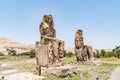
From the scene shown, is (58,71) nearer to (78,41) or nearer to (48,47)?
(48,47)

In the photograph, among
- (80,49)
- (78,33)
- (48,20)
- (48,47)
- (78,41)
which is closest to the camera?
(48,47)

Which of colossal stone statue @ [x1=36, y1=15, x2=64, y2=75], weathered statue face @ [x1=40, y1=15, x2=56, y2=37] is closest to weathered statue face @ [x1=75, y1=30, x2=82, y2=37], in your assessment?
colossal stone statue @ [x1=36, y1=15, x2=64, y2=75]

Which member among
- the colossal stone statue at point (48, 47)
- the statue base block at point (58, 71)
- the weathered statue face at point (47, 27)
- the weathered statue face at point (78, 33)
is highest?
the weathered statue face at point (78, 33)

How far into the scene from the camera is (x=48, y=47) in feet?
75.6

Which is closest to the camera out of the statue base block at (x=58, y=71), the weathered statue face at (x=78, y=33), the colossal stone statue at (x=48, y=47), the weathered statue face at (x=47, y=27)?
the statue base block at (x=58, y=71)

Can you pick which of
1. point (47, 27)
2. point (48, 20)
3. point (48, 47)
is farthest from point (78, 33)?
point (48, 47)

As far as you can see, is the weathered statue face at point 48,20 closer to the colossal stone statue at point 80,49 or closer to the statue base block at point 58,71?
the statue base block at point 58,71

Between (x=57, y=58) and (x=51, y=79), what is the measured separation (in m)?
4.52

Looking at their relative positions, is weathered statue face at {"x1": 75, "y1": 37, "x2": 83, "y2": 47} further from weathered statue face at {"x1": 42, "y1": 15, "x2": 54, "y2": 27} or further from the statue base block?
the statue base block

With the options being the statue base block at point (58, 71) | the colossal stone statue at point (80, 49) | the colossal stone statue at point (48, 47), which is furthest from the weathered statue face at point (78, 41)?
the statue base block at point (58, 71)

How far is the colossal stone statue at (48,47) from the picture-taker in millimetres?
23078

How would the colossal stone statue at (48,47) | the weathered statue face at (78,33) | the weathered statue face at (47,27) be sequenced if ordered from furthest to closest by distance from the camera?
the weathered statue face at (78,33) < the weathered statue face at (47,27) < the colossal stone statue at (48,47)

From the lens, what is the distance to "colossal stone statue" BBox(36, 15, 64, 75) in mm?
23078

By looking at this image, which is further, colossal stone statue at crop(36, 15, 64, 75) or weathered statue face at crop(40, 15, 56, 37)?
weathered statue face at crop(40, 15, 56, 37)
